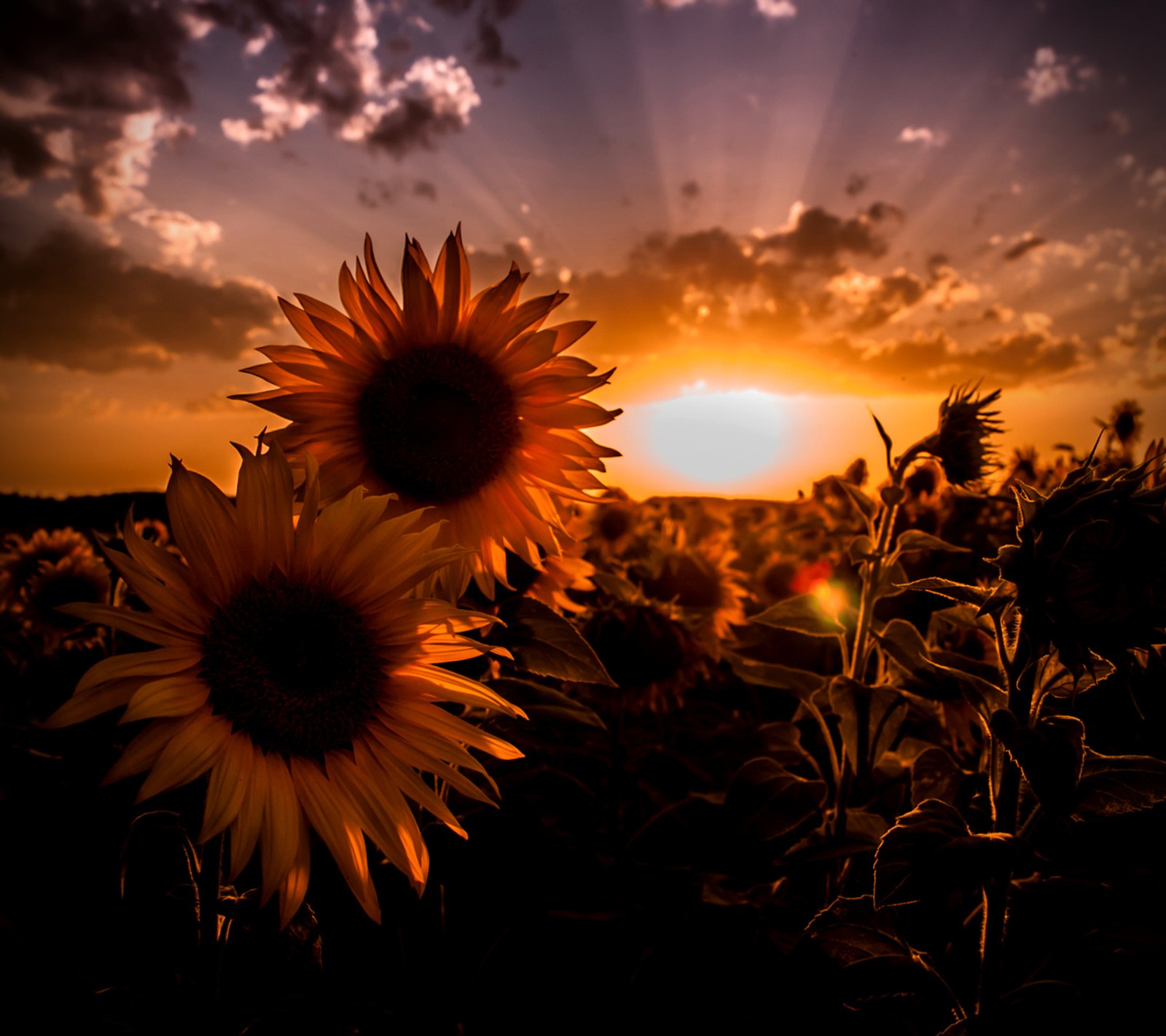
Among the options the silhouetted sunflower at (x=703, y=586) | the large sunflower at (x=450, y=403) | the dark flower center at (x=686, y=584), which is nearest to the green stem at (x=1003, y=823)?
the large sunflower at (x=450, y=403)

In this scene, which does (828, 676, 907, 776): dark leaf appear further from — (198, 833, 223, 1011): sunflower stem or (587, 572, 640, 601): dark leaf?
(198, 833, 223, 1011): sunflower stem

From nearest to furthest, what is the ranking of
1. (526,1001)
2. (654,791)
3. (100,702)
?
(100,702) → (526,1001) → (654,791)

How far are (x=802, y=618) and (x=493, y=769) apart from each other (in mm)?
1157

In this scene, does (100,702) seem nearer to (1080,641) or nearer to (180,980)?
(180,980)

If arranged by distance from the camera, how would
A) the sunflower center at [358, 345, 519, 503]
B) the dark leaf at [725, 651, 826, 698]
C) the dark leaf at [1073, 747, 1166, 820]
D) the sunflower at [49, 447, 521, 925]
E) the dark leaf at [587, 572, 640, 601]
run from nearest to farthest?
the sunflower at [49, 447, 521, 925] → the dark leaf at [1073, 747, 1166, 820] → the sunflower center at [358, 345, 519, 503] → the dark leaf at [725, 651, 826, 698] → the dark leaf at [587, 572, 640, 601]

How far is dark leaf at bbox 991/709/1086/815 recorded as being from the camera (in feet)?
3.97

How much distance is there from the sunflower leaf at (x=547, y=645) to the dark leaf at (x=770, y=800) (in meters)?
0.70

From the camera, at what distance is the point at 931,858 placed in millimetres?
1283

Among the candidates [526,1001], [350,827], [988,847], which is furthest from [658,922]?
[350,827]

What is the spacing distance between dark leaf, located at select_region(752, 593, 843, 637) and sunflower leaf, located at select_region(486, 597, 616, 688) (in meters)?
0.74

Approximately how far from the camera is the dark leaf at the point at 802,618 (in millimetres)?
2104

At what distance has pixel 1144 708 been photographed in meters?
1.48

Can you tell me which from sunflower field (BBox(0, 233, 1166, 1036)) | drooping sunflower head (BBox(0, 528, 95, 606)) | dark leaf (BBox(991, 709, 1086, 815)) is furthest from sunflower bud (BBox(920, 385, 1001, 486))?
drooping sunflower head (BBox(0, 528, 95, 606))

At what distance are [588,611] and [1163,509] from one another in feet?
6.37
